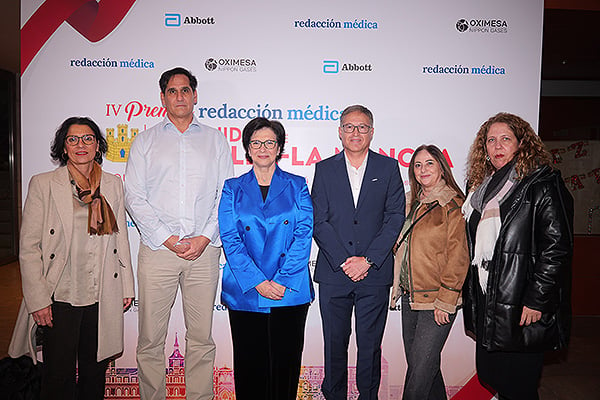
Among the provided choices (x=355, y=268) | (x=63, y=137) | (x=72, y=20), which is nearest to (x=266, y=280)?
(x=355, y=268)

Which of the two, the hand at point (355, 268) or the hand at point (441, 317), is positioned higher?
the hand at point (355, 268)

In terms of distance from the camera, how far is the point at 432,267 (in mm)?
2562

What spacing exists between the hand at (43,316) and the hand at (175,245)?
30.8 inches

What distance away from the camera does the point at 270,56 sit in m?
3.26

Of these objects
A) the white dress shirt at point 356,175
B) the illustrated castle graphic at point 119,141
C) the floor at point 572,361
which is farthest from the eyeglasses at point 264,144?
the floor at point 572,361

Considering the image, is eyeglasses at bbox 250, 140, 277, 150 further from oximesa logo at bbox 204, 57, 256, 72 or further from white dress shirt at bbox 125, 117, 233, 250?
oximesa logo at bbox 204, 57, 256, 72

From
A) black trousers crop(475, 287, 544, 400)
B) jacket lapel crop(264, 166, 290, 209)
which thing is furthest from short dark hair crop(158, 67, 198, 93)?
black trousers crop(475, 287, 544, 400)

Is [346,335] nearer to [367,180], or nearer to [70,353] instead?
[367,180]

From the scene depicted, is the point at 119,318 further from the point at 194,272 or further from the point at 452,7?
the point at 452,7

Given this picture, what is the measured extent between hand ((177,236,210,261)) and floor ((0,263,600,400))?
Answer: 2.53m

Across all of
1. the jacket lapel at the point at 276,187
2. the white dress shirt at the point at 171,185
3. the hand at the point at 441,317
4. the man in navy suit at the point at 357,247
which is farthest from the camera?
the white dress shirt at the point at 171,185

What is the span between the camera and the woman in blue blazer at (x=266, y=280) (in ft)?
8.44

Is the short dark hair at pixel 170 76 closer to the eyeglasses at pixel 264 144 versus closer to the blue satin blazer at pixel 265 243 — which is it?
the eyeglasses at pixel 264 144

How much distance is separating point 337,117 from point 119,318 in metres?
2.16
